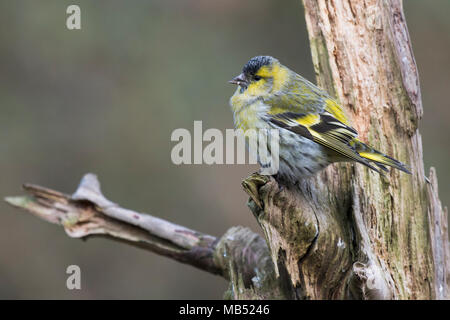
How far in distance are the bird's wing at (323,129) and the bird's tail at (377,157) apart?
Result: 65 millimetres

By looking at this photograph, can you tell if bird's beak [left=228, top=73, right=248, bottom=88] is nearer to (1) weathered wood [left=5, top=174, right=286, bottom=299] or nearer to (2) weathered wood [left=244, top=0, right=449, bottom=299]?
(2) weathered wood [left=244, top=0, right=449, bottom=299]

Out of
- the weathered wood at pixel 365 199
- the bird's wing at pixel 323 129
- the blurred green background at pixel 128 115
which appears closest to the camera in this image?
the weathered wood at pixel 365 199

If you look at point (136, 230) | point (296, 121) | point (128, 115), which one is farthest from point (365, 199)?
point (128, 115)

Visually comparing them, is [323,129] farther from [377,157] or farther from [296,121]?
[377,157]

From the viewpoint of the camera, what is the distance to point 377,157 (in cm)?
415

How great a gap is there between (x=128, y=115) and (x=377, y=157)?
18.5 feet

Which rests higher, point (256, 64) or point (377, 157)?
point (256, 64)

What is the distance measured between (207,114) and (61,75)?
98.6 inches

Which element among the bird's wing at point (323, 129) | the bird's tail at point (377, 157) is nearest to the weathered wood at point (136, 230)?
the bird's wing at point (323, 129)

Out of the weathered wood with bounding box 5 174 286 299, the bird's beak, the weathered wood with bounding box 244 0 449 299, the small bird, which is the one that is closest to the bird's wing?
the small bird

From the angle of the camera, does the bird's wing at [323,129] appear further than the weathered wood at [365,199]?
Yes

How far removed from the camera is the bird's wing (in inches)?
165

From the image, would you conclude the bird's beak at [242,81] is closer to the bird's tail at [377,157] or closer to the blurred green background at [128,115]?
the bird's tail at [377,157]

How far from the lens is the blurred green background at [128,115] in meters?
8.47
